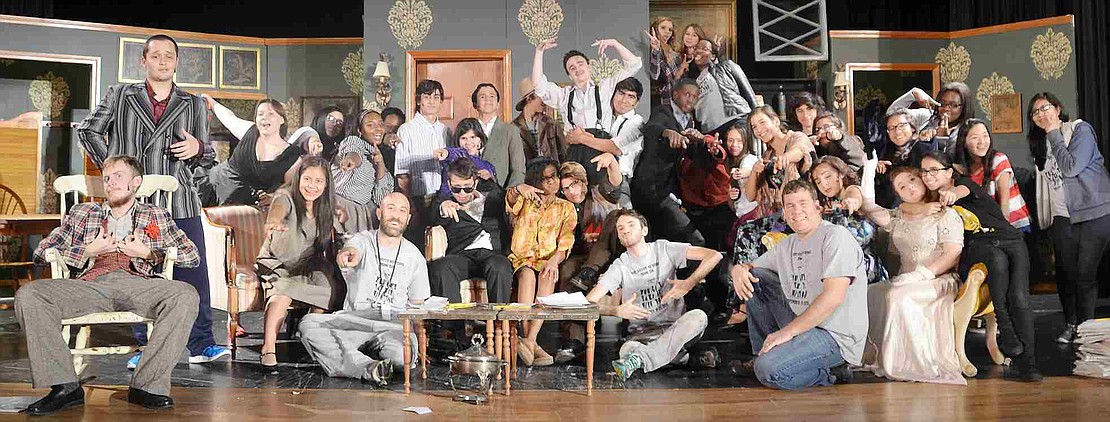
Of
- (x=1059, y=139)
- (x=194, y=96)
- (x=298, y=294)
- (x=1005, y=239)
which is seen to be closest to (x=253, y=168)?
(x=194, y=96)

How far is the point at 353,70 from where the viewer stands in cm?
804

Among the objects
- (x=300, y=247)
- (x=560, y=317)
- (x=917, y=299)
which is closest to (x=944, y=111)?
(x=917, y=299)

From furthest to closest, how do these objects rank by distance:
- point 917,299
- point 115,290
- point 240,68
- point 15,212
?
1. point 15,212
2. point 240,68
3. point 917,299
4. point 115,290

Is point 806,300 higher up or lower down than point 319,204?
lower down

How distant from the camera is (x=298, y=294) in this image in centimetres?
561

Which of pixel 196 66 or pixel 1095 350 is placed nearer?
pixel 1095 350

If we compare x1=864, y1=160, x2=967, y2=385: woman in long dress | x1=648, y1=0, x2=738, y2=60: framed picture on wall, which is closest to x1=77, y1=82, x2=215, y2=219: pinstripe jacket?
x1=648, y1=0, x2=738, y2=60: framed picture on wall

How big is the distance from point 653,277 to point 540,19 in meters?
2.32

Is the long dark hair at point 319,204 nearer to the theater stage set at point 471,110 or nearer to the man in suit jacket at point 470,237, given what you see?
the theater stage set at point 471,110

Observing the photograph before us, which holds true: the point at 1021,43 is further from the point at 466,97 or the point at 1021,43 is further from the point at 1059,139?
the point at 466,97

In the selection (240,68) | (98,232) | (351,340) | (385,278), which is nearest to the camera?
(98,232)

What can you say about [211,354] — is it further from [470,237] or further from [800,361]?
[800,361]

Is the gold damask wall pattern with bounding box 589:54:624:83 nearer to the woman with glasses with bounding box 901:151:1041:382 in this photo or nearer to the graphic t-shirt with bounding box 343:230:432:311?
the graphic t-shirt with bounding box 343:230:432:311

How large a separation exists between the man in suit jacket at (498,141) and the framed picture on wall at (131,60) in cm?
284
